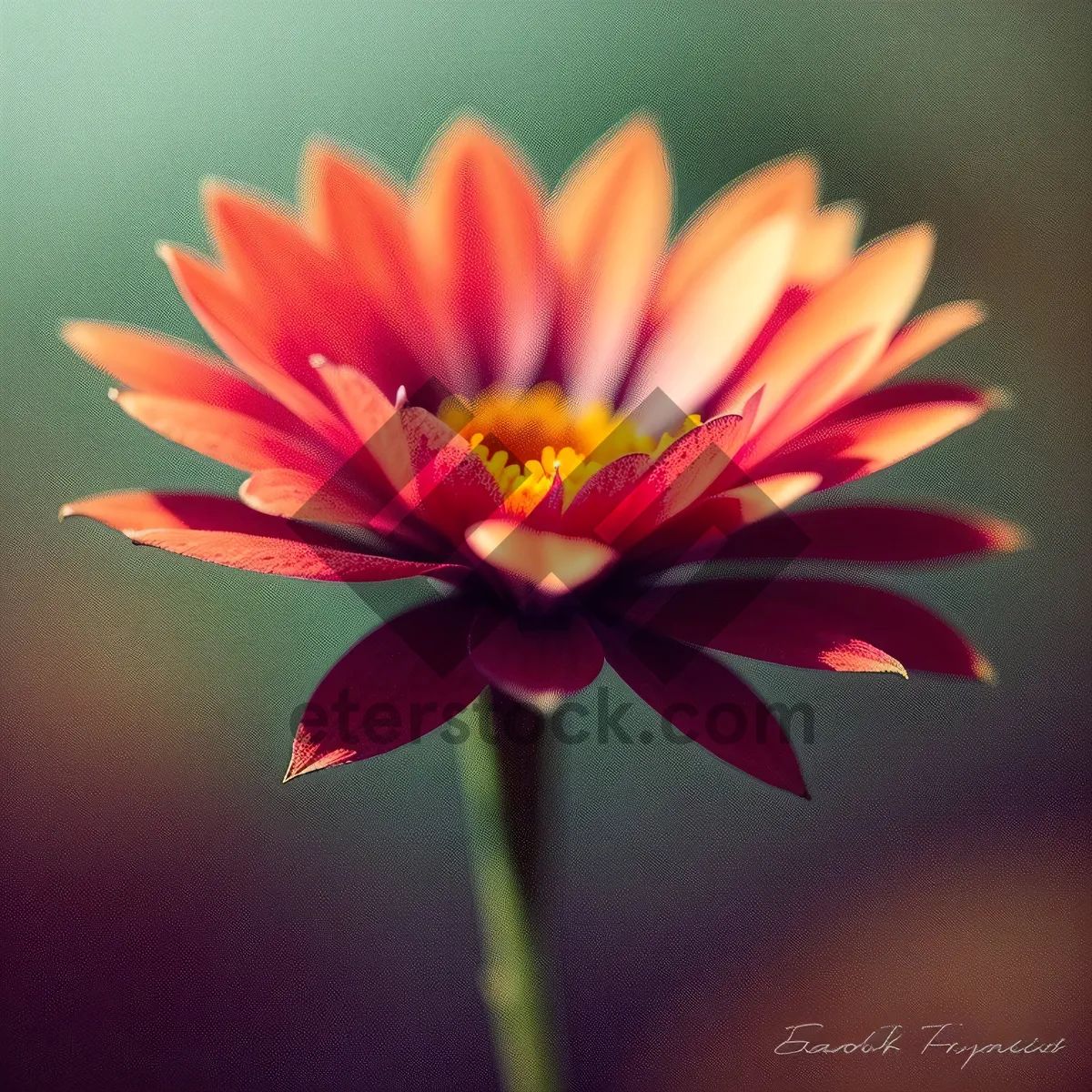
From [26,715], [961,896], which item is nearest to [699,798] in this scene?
[961,896]

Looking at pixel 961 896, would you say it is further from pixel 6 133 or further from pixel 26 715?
pixel 6 133

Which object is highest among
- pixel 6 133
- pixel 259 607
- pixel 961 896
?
pixel 6 133

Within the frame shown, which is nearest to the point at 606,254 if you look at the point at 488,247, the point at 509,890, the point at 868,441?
the point at 488,247

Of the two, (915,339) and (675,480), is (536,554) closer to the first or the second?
(675,480)

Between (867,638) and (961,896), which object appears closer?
(867,638)

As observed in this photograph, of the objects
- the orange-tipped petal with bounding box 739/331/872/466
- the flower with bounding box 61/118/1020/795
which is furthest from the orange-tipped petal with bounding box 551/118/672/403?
the orange-tipped petal with bounding box 739/331/872/466

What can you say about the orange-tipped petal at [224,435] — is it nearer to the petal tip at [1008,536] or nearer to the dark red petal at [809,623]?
the dark red petal at [809,623]
